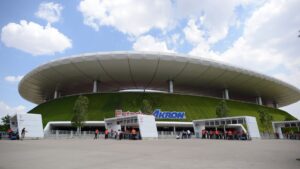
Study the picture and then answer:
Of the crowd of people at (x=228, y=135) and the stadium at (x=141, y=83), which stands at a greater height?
the stadium at (x=141, y=83)

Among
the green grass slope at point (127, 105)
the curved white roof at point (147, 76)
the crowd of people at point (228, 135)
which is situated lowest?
the crowd of people at point (228, 135)

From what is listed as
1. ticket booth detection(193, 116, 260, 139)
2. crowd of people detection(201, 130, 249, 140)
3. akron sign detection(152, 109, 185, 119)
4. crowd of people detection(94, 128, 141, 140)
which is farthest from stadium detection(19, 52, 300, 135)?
crowd of people detection(94, 128, 141, 140)

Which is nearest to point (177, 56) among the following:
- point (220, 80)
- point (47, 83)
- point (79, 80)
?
point (220, 80)

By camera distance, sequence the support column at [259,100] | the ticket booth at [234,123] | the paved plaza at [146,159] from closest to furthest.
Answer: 1. the paved plaza at [146,159]
2. the ticket booth at [234,123]
3. the support column at [259,100]

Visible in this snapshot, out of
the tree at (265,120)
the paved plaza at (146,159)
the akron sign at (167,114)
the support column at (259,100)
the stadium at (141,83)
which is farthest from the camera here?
the support column at (259,100)

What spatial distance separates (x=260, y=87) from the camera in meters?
55.1

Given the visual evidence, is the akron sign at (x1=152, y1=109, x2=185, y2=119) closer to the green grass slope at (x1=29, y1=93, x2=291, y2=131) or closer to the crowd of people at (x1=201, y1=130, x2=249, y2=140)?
the green grass slope at (x1=29, y1=93, x2=291, y2=131)

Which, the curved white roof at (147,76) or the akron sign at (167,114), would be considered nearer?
the curved white roof at (147,76)

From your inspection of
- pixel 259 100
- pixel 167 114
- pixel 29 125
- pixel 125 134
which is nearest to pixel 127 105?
pixel 167 114

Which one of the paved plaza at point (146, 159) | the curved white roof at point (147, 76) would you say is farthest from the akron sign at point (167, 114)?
the paved plaza at point (146, 159)

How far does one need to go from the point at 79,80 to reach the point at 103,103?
8.40 meters

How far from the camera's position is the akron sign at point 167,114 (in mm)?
43112

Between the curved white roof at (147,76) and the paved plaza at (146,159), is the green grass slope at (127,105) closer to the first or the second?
the curved white roof at (147,76)

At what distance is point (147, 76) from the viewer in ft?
157
